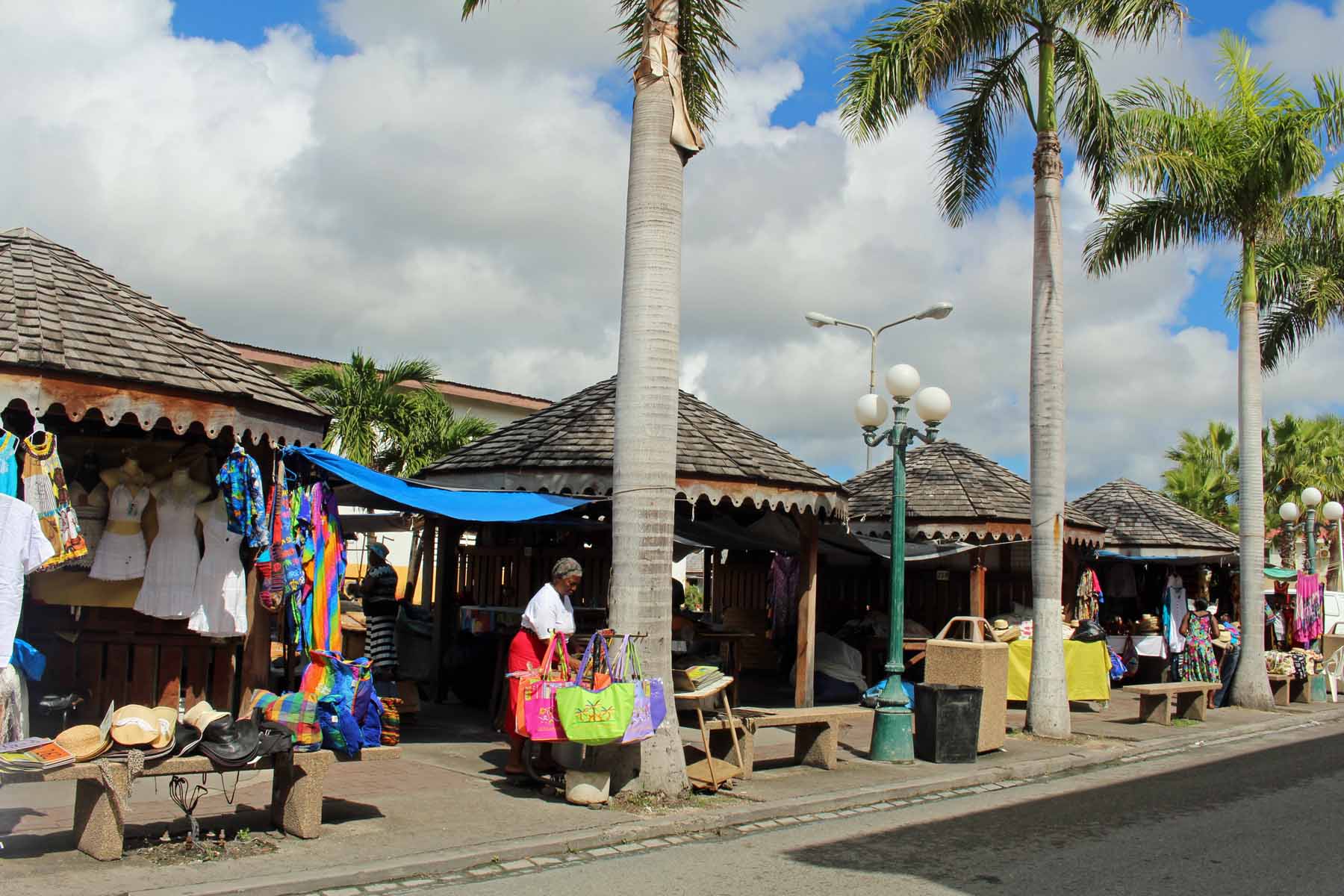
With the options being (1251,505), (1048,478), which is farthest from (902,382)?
(1251,505)

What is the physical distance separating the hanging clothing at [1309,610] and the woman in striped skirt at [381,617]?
19.2m

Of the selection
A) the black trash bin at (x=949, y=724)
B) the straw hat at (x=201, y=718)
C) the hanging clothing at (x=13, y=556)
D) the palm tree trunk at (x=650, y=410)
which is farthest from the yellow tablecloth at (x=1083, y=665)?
the hanging clothing at (x=13, y=556)

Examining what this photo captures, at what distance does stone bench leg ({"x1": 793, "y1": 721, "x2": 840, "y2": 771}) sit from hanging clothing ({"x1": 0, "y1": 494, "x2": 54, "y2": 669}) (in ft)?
22.7

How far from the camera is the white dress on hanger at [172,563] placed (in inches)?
372

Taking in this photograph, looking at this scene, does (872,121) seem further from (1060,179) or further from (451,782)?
(451,782)

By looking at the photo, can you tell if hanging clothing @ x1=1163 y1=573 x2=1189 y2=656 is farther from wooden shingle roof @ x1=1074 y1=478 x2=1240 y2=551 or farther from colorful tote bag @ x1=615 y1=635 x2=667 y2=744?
colorful tote bag @ x1=615 y1=635 x2=667 y2=744

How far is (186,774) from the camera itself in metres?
6.75

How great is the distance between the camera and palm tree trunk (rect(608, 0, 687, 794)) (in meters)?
8.96

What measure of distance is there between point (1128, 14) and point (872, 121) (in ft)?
11.0

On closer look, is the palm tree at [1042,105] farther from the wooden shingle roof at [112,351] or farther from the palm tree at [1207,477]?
the palm tree at [1207,477]

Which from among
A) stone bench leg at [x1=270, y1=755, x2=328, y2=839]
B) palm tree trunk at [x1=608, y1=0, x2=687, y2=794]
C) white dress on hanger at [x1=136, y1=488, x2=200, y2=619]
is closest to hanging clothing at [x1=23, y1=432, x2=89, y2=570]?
white dress on hanger at [x1=136, y1=488, x2=200, y2=619]

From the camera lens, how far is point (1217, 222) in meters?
18.8

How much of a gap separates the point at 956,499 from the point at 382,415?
11.1 m

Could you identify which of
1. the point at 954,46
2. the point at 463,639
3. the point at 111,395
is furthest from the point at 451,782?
the point at 954,46
